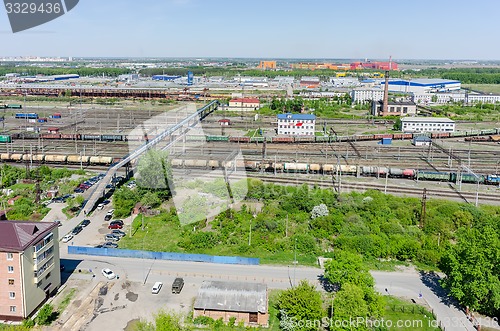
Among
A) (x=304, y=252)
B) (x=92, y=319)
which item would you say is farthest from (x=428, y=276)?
(x=92, y=319)

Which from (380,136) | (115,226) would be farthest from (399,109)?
(115,226)

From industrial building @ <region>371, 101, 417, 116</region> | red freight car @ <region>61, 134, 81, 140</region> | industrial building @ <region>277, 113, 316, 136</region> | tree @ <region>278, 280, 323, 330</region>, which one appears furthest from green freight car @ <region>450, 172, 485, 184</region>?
red freight car @ <region>61, 134, 81, 140</region>

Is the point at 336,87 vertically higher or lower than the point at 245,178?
higher

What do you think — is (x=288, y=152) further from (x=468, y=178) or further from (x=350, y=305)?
(x=350, y=305)

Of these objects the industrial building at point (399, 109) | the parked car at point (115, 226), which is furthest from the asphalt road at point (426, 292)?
the industrial building at point (399, 109)

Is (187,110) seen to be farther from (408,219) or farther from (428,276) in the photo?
(428,276)

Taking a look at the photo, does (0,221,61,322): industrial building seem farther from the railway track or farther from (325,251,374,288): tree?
the railway track
